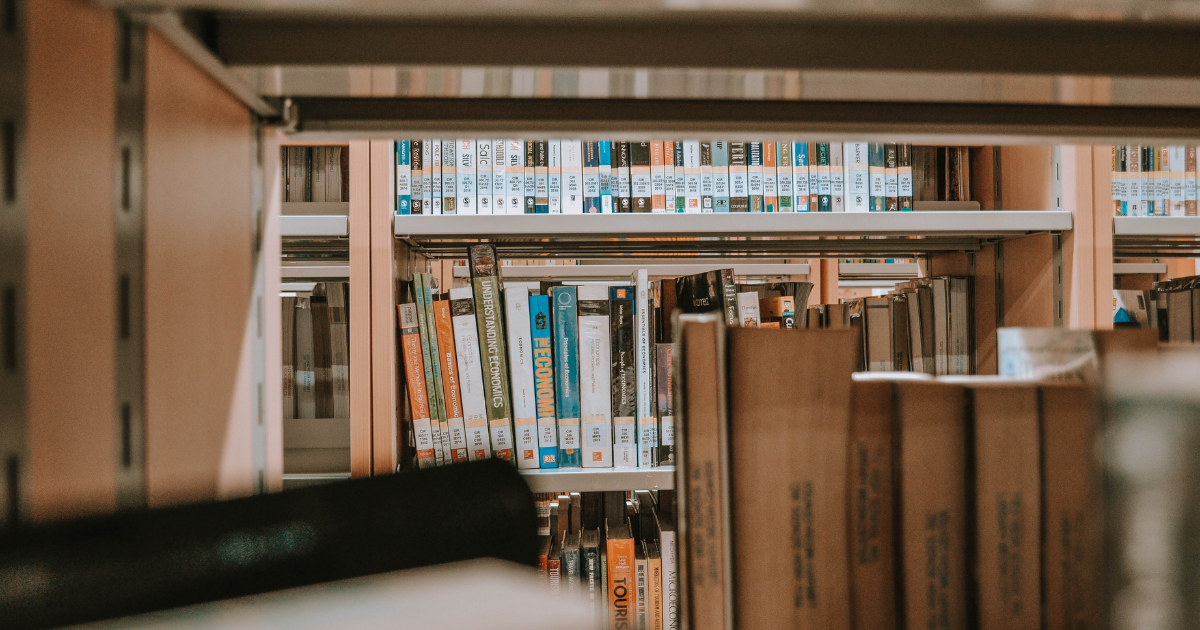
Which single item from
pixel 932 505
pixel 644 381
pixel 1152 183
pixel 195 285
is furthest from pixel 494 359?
pixel 1152 183

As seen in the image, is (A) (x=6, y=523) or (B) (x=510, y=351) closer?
(A) (x=6, y=523)

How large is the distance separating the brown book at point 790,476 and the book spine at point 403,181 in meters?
0.97

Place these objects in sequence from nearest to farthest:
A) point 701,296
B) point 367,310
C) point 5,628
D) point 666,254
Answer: point 5,628
point 367,310
point 701,296
point 666,254

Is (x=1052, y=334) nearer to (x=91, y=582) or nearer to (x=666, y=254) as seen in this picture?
(x=91, y=582)

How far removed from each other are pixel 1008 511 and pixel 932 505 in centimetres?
5

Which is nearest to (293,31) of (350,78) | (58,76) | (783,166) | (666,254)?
(350,78)

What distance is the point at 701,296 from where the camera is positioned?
126 cm

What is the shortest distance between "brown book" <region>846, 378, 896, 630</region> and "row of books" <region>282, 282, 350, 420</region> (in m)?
1.22

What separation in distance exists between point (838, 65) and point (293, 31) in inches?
15.0

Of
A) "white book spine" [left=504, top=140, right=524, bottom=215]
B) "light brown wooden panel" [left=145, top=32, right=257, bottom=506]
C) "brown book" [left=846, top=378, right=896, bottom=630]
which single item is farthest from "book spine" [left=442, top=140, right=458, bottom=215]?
"brown book" [left=846, top=378, right=896, bottom=630]

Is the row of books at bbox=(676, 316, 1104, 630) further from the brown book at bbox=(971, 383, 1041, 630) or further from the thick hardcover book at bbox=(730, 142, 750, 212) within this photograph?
the thick hardcover book at bbox=(730, 142, 750, 212)

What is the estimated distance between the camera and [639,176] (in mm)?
1292

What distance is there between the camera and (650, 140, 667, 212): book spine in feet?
4.24

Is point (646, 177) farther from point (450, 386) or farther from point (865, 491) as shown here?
point (865, 491)
